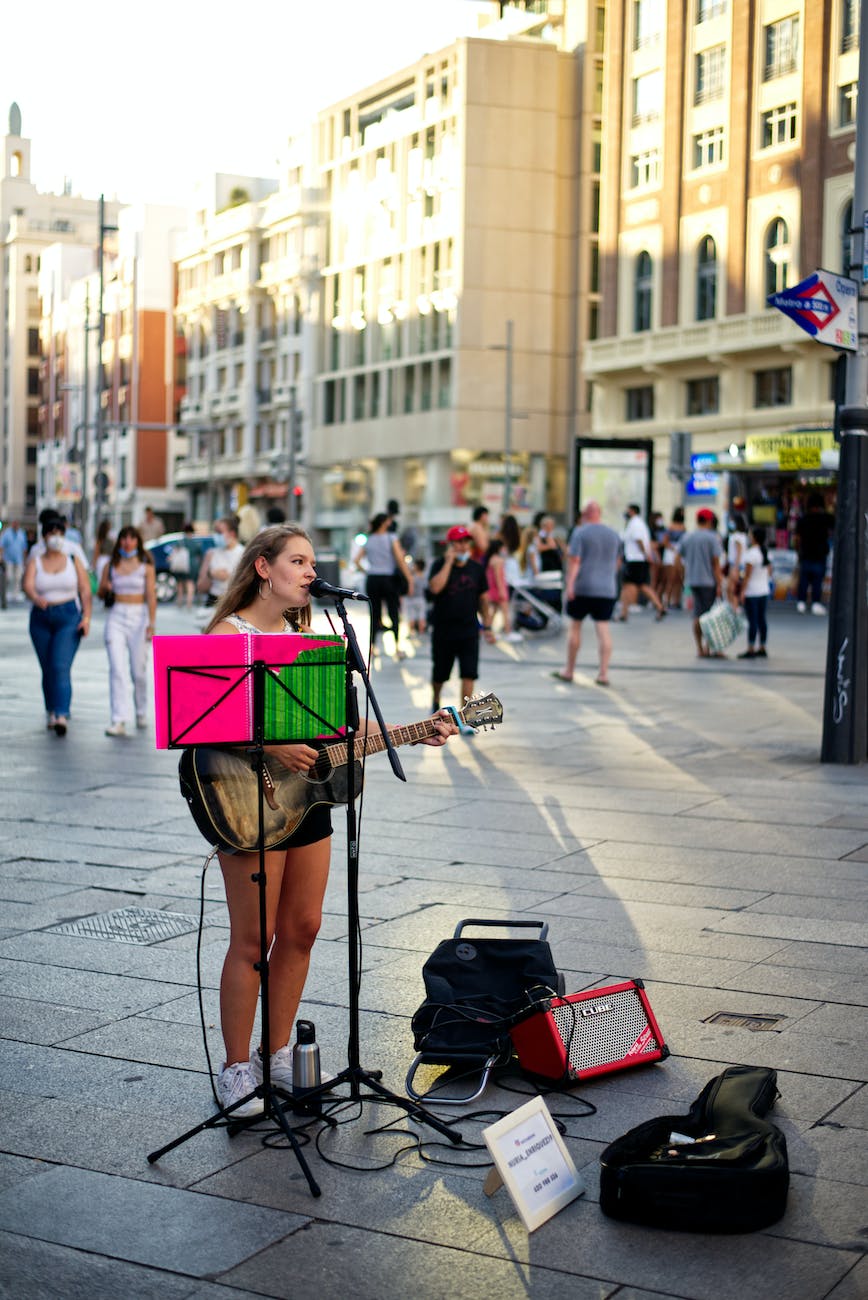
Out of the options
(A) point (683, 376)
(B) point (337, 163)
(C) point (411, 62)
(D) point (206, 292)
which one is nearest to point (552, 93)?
(C) point (411, 62)

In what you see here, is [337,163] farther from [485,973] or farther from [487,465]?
[485,973]

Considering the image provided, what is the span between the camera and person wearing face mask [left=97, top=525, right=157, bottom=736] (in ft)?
44.2

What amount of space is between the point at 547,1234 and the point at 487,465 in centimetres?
6686

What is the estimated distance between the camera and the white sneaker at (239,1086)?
4469 mm

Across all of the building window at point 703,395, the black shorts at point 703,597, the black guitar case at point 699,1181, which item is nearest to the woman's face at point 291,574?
the black guitar case at point 699,1181

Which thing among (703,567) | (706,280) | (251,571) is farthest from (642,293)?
(251,571)

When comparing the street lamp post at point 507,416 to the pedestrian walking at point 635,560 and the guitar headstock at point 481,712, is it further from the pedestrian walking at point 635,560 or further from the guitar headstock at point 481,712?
the guitar headstock at point 481,712

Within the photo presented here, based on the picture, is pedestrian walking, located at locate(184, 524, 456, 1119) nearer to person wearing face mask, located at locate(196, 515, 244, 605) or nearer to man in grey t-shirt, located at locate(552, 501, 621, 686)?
man in grey t-shirt, located at locate(552, 501, 621, 686)

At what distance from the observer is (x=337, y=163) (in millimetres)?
79750

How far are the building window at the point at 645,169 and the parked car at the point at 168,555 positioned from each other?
22.0 meters

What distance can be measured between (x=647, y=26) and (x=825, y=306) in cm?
4612

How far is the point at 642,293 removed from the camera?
2184 inches

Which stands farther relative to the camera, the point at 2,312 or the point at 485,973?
the point at 2,312

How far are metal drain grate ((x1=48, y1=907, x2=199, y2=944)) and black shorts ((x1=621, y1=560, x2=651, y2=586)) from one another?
2380 cm
